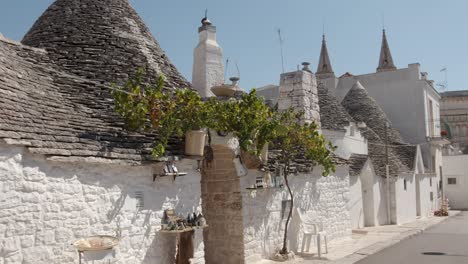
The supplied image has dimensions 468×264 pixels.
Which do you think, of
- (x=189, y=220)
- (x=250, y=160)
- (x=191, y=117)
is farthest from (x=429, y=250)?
(x=191, y=117)

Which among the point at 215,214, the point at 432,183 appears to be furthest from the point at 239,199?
the point at 432,183

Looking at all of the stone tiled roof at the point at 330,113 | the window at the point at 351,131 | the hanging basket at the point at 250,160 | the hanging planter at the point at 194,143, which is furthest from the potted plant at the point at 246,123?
the window at the point at 351,131

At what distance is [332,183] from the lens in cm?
1311

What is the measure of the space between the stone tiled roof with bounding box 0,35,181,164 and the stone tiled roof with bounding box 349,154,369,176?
10.5m

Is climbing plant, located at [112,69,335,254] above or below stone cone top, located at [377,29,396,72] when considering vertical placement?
below

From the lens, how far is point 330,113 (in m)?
17.3

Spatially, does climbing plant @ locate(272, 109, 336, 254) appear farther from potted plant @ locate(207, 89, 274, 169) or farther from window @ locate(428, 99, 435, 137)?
window @ locate(428, 99, 435, 137)

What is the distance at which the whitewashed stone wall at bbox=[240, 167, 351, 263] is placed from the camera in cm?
973

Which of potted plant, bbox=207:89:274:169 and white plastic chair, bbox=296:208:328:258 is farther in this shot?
white plastic chair, bbox=296:208:328:258

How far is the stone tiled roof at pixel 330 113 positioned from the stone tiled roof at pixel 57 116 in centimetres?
969

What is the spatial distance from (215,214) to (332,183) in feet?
14.7

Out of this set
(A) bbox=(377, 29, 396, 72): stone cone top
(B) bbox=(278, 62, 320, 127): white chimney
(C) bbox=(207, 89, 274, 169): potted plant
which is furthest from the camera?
(A) bbox=(377, 29, 396, 72): stone cone top

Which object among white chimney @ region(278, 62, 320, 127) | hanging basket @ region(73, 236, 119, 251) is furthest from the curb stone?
hanging basket @ region(73, 236, 119, 251)

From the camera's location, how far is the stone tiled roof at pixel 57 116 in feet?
19.3
